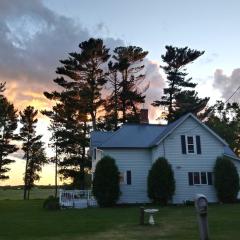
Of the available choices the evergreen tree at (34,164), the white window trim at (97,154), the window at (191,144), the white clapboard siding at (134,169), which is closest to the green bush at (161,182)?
the white clapboard siding at (134,169)

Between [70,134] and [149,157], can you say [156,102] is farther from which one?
[149,157]

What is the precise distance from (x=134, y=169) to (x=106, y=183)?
11.9 feet

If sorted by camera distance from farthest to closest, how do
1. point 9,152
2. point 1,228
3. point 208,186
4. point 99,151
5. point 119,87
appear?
point 9,152 → point 119,87 → point 99,151 → point 208,186 → point 1,228

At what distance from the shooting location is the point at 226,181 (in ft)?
119

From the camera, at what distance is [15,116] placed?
7156 centimetres

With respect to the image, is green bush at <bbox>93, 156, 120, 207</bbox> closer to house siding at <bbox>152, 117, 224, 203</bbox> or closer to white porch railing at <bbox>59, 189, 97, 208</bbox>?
white porch railing at <bbox>59, 189, 97, 208</bbox>

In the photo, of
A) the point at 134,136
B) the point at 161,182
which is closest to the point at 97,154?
the point at 134,136

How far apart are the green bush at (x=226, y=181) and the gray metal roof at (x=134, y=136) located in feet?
21.1

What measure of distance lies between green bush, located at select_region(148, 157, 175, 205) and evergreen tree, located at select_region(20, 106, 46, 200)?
39.8 m

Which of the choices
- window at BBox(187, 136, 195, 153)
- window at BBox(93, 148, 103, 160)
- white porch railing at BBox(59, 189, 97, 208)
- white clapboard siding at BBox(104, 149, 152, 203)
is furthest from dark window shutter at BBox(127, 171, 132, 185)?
window at BBox(187, 136, 195, 153)

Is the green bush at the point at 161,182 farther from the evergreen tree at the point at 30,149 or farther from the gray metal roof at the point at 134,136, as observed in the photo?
the evergreen tree at the point at 30,149

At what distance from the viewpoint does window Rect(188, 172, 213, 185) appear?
37594 millimetres

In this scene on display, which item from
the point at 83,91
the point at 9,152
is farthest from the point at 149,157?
the point at 9,152

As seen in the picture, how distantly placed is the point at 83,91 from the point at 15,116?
17.5 m
